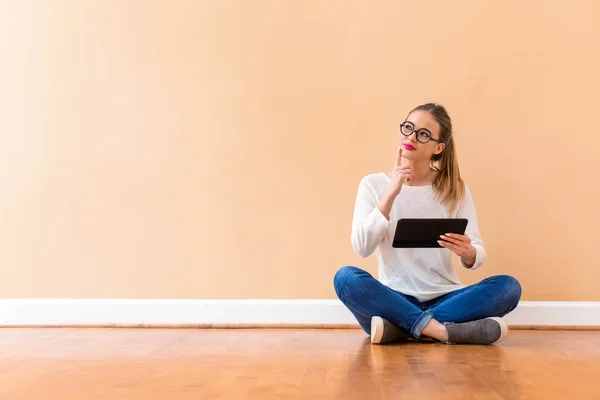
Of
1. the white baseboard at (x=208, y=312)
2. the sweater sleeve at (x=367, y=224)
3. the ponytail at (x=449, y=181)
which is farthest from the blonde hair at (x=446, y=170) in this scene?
the white baseboard at (x=208, y=312)

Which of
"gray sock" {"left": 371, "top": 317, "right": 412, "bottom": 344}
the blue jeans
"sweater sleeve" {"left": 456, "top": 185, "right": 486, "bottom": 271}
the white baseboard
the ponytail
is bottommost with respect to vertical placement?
the white baseboard

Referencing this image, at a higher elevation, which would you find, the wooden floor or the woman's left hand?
the woman's left hand

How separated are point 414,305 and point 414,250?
8.8 inches

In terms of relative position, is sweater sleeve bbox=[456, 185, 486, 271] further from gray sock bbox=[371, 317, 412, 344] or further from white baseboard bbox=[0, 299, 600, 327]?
white baseboard bbox=[0, 299, 600, 327]

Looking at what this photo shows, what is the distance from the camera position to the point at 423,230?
Answer: 6.81 ft

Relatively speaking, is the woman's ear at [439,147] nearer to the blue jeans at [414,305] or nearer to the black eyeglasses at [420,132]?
the black eyeglasses at [420,132]

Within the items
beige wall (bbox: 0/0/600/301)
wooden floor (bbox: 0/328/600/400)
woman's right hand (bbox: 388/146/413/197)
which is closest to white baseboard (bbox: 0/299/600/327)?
beige wall (bbox: 0/0/600/301)

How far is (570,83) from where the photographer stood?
2.63 metres

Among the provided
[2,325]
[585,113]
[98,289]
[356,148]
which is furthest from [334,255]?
[2,325]

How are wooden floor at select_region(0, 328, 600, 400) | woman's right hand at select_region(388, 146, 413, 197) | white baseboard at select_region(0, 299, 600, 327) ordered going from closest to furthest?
1. wooden floor at select_region(0, 328, 600, 400)
2. woman's right hand at select_region(388, 146, 413, 197)
3. white baseboard at select_region(0, 299, 600, 327)

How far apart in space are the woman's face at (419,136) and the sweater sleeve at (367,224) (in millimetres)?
172

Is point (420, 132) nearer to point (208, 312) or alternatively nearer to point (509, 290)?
point (509, 290)

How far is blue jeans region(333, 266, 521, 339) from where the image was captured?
2.08m

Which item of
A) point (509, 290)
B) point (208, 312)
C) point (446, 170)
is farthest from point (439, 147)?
point (208, 312)
